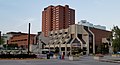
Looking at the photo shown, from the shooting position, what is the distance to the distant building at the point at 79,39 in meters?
132

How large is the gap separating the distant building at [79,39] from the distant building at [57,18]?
69.7 ft

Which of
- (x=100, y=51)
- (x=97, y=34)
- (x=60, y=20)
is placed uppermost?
(x=60, y=20)

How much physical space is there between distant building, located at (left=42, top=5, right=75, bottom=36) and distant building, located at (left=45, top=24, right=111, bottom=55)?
2124 centimetres

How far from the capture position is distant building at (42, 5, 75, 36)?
166375 millimetres

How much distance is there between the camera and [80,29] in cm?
13712

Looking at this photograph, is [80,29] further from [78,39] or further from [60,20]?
[60,20]

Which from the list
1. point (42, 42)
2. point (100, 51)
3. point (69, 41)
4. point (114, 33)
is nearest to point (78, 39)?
point (69, 41)

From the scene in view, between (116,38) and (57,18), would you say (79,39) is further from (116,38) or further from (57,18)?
(116,38)

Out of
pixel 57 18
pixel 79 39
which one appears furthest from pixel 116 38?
pixel 57 18

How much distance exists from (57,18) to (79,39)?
38.8 m

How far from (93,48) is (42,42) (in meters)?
33.6

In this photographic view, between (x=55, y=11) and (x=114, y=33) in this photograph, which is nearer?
(x=114, y=33)

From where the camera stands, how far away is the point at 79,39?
440 ft

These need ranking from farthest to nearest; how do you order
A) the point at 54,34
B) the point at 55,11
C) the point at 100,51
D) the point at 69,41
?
the point at 55,11
the point at 54,34
the point at 69,41
the point at 100,51
